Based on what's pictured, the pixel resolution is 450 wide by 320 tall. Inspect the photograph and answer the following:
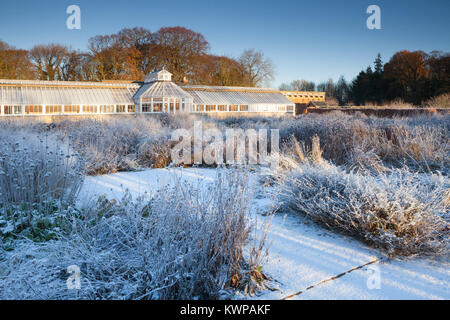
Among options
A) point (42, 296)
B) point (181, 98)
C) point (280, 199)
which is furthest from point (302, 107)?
point (42, 296)

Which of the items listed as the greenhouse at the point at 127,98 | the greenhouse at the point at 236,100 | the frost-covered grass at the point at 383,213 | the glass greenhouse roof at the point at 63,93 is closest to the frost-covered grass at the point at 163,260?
the frost-covered grass at the point at 383,213

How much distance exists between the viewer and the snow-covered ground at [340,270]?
2.23 metres

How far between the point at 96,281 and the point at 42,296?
33 cm

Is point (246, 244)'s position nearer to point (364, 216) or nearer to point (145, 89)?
point (364, 216)

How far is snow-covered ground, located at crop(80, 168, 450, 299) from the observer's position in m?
2.23

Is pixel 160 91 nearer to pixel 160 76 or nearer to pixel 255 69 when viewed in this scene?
pixel 160 76

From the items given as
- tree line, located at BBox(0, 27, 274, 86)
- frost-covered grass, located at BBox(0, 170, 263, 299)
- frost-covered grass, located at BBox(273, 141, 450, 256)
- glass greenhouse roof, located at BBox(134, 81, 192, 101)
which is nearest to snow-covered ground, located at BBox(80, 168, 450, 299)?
frost-covered grass, located at BBox(273, 141, 450, 256)

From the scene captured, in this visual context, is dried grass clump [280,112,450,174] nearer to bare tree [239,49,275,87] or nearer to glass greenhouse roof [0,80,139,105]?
glass greenhouse roof [0,80,139,105]

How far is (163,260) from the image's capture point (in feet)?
7.17

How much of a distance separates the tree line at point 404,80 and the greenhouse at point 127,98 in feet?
49.4

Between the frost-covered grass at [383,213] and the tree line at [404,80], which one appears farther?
the tree line at [404,80]

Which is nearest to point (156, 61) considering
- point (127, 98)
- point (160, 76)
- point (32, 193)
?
point (160, 76)

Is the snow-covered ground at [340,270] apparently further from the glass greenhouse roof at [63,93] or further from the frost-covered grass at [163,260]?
the glass greenhouse roof at [63,93]

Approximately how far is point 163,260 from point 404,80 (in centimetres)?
4332
